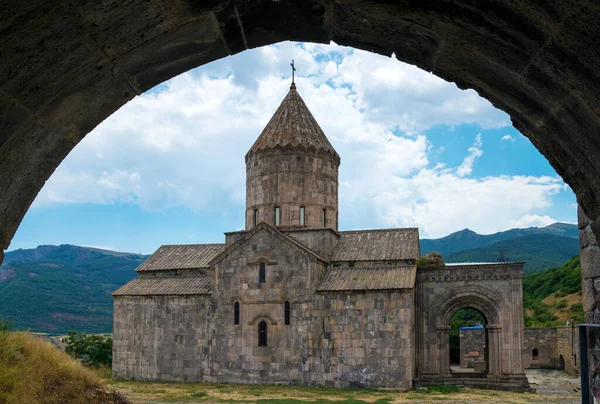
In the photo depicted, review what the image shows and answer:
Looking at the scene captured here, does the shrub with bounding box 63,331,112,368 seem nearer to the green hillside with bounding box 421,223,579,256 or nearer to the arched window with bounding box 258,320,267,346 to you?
the arched window with bounding box 258,320,267,346

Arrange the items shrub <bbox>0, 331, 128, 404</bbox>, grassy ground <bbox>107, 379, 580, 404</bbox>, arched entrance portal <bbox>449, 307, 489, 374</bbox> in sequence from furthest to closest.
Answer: arched entrance portal <bbox>449, 307, 489, 374</bbox>, grassy ground <bbox>107, 379, 580, 404</bbox>, shrub <bbox>0, 331, 128, 404</bbox>

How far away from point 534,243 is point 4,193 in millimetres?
114855

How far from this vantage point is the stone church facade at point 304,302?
59.8ft

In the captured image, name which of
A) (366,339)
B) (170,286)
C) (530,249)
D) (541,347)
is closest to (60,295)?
(170,286)

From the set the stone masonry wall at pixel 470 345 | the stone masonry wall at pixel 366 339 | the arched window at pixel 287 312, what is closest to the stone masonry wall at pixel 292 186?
the arched window at pixel 287 312

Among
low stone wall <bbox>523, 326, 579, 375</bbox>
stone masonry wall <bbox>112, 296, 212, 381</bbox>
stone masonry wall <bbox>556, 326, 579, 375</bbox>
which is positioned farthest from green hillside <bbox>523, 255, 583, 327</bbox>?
stone masonry wall <bbox>112, 296, 212, 381</bbox>

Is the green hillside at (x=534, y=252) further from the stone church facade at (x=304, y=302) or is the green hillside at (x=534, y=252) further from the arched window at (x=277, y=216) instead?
the arched window at (x=277, y=216)

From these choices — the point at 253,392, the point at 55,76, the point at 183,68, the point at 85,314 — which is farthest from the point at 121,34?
the point at 85,314

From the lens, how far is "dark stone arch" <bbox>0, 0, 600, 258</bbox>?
2.61 m

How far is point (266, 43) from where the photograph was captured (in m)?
3.37

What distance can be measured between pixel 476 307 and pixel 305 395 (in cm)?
636

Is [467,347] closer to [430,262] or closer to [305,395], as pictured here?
[430,262]

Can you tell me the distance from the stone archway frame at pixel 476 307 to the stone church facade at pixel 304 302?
0.03 m

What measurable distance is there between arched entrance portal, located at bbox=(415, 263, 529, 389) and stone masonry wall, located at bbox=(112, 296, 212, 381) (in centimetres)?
698
